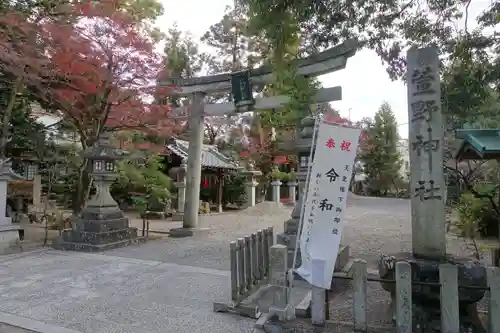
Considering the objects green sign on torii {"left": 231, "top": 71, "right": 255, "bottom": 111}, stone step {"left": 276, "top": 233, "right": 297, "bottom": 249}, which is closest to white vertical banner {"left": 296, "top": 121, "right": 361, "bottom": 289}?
stone step {"left": 276, "top": 233, "right": 297, "bottom": 249}

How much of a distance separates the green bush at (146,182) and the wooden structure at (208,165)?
5.52 feet

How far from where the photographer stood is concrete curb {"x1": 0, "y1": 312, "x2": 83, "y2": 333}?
396 cm

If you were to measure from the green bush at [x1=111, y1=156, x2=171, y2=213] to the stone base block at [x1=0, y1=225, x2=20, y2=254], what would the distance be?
6936 mm

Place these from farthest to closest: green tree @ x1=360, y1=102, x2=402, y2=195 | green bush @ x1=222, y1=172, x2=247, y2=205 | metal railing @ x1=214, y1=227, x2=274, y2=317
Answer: green tree @ x1=360, y1=102, x2=402, y2=195 → green bush @ x1=222, y1=172, x2=247, y2=205 → metal railing @ x1=214, y1=227, x2=274, y2=317

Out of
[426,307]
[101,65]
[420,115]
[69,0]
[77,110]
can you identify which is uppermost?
[69,0]

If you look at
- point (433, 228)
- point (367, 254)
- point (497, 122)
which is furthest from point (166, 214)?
point (497, 122)

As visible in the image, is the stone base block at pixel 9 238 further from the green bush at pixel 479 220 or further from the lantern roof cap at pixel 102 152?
the green bush at pixel 479 220

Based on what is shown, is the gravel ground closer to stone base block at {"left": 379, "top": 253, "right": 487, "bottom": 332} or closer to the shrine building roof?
stone base block at {"left": 379, "top": 253, "right": 487, "bottom": 332}

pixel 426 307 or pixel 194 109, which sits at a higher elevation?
pixel 194 109

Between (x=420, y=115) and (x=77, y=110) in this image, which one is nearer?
(x=420, y=115)

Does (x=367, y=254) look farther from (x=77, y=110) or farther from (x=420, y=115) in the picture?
(x=77, y=110)

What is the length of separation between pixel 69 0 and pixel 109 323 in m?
10.6

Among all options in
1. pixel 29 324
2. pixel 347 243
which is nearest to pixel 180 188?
pixel 347 243

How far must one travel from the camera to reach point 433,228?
4000 millimetres
